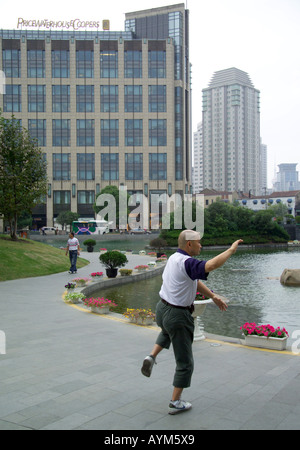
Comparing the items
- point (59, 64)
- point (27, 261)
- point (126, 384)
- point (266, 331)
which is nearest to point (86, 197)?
point (59, 64)

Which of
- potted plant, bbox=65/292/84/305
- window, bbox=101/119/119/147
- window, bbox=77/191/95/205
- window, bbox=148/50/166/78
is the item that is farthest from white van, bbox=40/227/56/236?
potted plant, bbox=65/292/84/305

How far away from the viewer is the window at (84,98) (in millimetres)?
86125

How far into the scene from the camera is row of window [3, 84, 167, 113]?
3364 inches

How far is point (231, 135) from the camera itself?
178 metres

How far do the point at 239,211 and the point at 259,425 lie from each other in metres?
60.5

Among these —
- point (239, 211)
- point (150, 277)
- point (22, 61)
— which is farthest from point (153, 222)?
point (150, 277)

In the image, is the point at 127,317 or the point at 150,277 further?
the point at 150,277

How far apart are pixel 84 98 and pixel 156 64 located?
16.6m

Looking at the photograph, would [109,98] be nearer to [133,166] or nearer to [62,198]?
[133,166]

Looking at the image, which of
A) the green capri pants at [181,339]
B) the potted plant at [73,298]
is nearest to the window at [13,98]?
the potted plant at [73,298]

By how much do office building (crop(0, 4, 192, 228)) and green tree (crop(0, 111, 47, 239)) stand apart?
2320 inches

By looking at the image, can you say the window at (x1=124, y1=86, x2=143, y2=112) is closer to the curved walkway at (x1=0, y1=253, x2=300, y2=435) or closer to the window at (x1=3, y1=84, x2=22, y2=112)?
the window at (x1=3, y1=84, x2=22, y2=112)

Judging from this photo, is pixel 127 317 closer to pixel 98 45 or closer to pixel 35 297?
pixel 35 297
